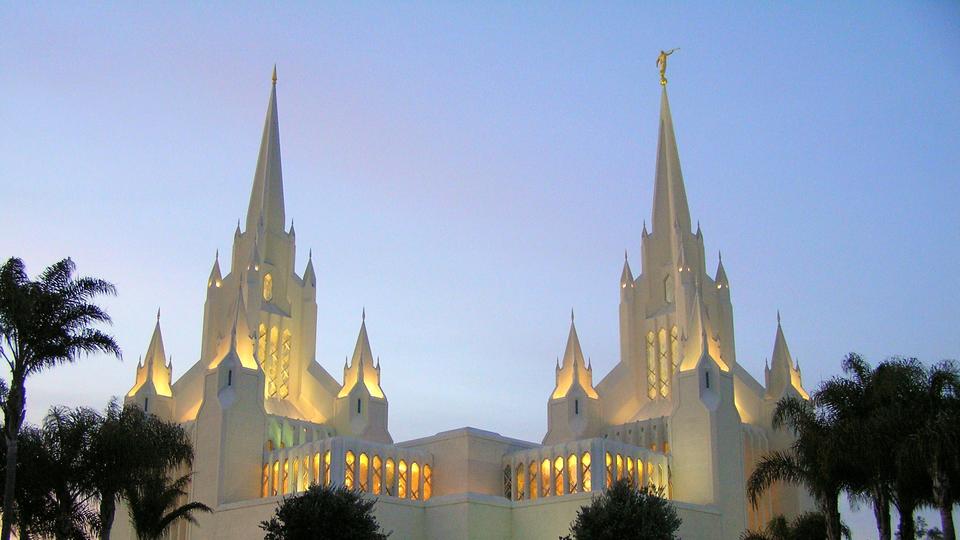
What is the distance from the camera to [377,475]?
4928 cm

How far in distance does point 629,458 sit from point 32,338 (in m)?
29.7

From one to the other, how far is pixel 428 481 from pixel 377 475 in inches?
147

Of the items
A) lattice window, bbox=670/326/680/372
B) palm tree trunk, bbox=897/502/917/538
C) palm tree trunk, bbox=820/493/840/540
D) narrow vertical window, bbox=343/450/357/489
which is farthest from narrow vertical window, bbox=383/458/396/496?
palm tree trunk, bbox=897/502/917/538

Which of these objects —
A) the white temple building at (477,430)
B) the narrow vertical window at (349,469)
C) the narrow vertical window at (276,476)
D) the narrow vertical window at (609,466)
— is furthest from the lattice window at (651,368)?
the narrow vertical window at (276,476)

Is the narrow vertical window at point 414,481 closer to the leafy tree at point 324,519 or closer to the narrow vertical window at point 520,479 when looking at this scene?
the narrow vertical window at point 520,479

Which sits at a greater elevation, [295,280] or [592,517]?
[295,280]

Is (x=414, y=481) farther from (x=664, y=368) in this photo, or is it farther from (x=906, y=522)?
(x=906, y=522)

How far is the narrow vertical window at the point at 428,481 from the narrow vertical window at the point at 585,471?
7832mm

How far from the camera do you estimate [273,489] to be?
49875 millimetres

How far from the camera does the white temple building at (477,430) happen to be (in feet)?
155

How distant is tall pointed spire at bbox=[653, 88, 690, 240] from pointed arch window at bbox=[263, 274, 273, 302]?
21077 millimetres

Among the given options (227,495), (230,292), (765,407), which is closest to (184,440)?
(227,495)

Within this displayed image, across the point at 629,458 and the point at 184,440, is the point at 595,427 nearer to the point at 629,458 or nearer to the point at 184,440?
the point at 629,458

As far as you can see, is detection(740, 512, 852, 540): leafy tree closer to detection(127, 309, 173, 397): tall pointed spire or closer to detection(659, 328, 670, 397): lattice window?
detection(659, 328, 670, 397): lattice window
